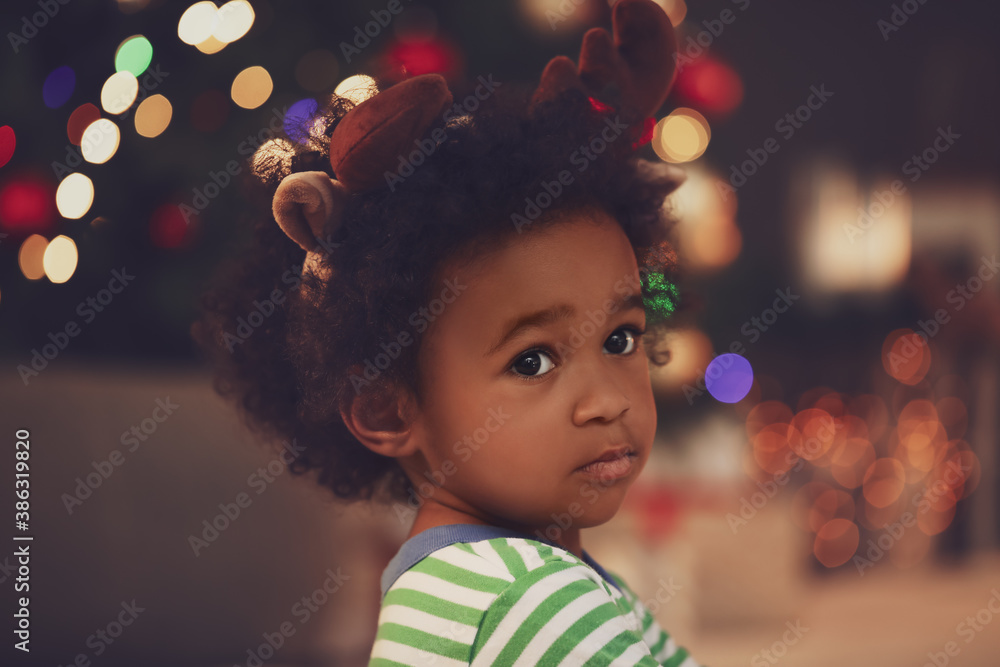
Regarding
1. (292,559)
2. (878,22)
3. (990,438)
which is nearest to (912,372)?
(990,438)

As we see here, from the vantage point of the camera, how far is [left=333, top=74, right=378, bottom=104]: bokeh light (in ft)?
2.83

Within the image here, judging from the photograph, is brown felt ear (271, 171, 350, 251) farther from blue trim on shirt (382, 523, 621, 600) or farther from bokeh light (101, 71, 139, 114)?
bokeh light (101, 71, 139, 114)

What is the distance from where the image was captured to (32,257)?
1.32 m

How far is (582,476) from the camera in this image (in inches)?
29.3

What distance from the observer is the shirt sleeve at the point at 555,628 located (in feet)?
2.02

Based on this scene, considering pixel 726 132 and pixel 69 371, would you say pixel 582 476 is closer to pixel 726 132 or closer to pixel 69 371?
pixel 69 371

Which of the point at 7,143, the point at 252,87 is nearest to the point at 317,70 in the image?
the point at 252,87

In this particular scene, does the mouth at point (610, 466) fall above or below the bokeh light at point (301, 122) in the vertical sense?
below

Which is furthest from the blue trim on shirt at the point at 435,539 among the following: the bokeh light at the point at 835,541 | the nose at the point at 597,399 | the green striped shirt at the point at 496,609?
the bokeh light at the point at 835,541

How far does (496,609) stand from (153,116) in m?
1.09

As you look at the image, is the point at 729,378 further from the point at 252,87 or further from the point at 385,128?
the point at 385,128

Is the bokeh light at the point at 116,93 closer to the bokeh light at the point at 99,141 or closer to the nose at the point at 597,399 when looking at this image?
the bokeh light at the point at 99,141

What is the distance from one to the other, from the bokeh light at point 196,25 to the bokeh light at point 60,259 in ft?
1.25

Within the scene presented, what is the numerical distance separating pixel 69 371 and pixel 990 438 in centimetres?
256
